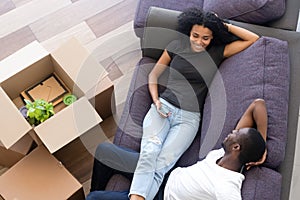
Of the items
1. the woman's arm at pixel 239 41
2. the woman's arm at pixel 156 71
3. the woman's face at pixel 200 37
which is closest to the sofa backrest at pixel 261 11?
the woman's arm at pixel 239 41

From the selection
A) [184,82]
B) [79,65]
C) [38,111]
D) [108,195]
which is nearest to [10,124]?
[38,111]

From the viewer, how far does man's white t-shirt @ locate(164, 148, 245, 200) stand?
5.69ft

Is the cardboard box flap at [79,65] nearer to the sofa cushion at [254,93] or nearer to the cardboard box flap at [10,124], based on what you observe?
the cardboard box flap at [10,124]

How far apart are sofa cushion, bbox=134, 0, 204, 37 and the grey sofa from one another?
0.08 meters

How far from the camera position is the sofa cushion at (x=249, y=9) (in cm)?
209

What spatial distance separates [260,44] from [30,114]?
1.07 metres

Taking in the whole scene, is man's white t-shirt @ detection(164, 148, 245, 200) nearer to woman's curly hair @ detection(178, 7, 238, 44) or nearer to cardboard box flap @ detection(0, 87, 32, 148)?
woman's curly hair @ detection(178, 7, 238, 44)

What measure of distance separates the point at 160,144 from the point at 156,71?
1.22ft

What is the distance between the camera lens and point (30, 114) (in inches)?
80.4

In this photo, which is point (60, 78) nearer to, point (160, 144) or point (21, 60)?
point (21, 60)

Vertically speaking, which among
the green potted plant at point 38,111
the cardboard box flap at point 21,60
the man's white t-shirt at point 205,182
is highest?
the cardboard box flap at point 21,60

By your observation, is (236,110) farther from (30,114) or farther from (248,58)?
(30,114)

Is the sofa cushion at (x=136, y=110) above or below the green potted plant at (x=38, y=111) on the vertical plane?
below

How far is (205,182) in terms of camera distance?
179 cm
